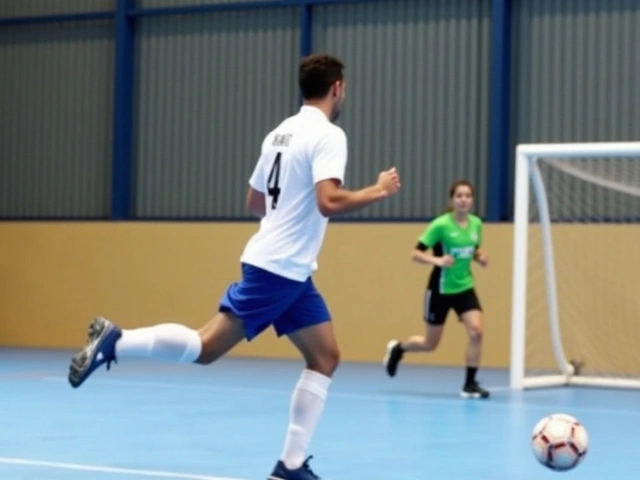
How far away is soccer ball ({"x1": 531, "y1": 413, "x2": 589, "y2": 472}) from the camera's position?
6.86 metres

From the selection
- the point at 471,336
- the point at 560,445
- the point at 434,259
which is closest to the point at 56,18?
the point at 434,259

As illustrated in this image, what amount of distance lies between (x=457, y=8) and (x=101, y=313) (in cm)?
609

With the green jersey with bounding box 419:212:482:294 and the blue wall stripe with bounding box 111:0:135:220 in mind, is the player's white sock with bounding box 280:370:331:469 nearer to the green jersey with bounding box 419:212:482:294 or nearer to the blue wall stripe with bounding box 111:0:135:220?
the green jersey with bounding box 419:212:482:294

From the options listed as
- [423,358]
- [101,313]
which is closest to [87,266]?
[101,313]

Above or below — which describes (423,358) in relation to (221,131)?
below

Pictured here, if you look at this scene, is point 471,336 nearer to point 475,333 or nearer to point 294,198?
point 475,333

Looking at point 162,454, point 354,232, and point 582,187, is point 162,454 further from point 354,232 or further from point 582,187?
point 354,232

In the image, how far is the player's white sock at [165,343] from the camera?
659cm

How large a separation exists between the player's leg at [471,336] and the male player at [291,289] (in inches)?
216

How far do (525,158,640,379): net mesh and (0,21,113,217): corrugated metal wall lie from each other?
6.80m

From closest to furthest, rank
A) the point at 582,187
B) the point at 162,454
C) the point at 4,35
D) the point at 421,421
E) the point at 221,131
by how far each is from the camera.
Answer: the point at 162,454
the point at 421,421
the point at 582,187
the point at 221,131
the point at 4,35

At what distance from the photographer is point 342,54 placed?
59.6 feet

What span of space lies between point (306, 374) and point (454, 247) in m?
5.72

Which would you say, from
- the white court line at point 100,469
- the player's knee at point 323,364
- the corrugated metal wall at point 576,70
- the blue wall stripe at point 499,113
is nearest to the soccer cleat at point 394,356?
the blue wall stripe at point 499,113
